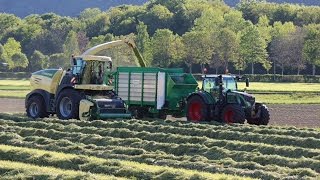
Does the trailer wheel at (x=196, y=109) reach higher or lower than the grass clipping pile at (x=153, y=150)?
higher

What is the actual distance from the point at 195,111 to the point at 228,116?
1.71m

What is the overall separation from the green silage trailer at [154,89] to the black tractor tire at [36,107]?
3.60m

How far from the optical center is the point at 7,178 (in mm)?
13523

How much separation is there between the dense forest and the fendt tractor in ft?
178

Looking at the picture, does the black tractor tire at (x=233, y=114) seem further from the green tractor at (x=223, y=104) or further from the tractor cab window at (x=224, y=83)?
the tractor cab window at (x=224, y=83)

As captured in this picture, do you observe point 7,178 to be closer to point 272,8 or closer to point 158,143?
point 158,143

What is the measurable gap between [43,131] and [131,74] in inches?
365

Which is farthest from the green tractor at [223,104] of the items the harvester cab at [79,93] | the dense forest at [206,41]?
the dense forest at [206,41]

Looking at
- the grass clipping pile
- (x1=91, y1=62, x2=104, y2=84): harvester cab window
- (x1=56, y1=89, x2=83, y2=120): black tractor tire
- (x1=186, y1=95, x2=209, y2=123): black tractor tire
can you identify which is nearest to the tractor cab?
(x1=186, y1=95, x2=209, y2=123): black tractor tire

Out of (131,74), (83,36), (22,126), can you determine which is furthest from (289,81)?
(22,126)

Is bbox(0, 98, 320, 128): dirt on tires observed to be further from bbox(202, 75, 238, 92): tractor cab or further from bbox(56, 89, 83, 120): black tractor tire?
bbox(56, 89, 83, 120): black tractor tire

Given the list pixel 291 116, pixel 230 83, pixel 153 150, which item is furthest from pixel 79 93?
pixel 291 116

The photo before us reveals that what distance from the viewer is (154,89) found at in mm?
29562

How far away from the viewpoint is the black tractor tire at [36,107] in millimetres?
29281
